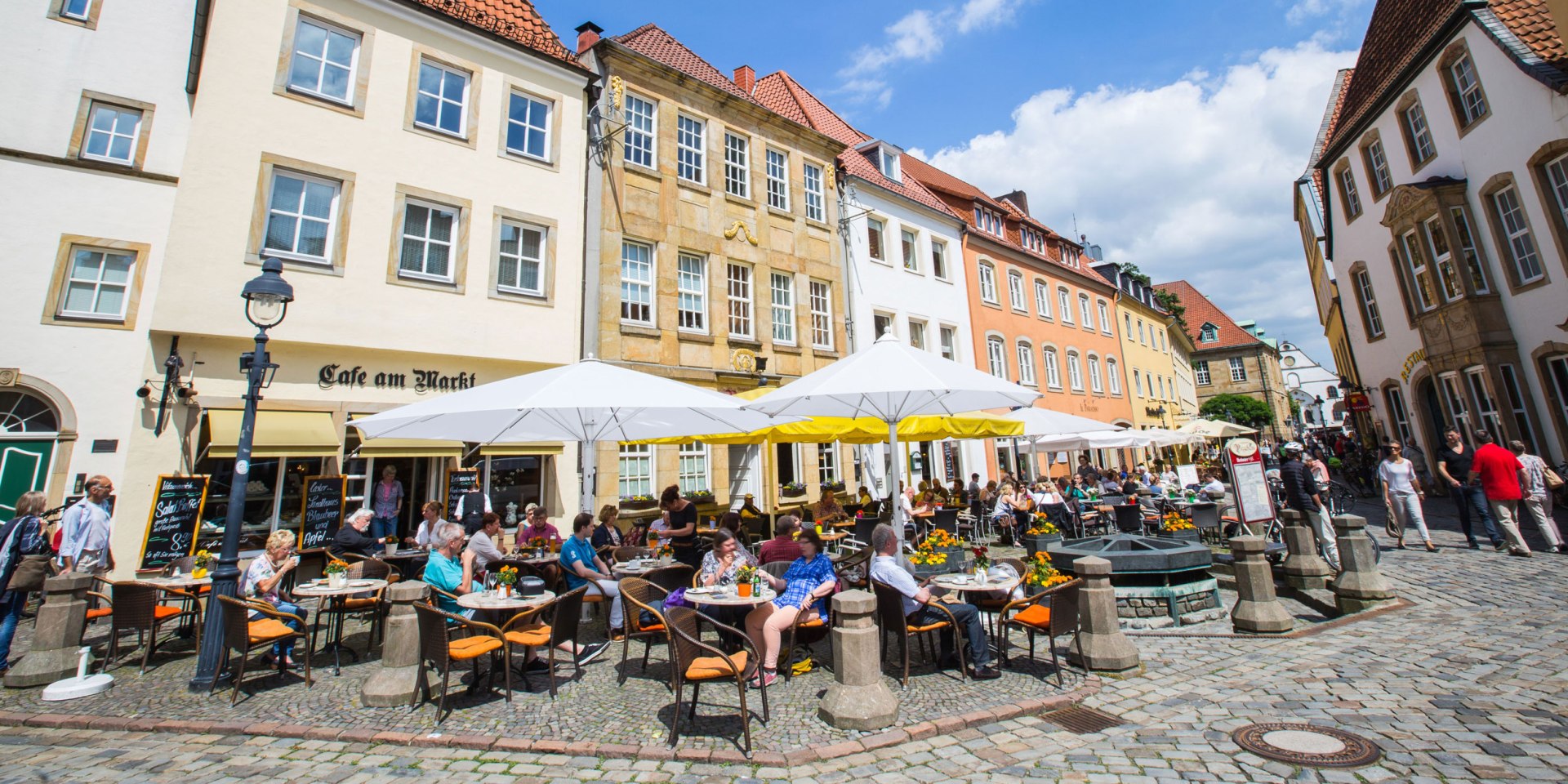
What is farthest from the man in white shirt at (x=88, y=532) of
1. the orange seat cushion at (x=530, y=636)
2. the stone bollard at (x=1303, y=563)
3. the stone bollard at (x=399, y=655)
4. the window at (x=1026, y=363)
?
the window at (x=1026, y=363)

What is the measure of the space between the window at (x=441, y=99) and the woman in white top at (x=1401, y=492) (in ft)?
58.3

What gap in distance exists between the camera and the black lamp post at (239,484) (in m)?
5.87

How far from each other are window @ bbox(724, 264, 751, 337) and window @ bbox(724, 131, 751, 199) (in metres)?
2.05

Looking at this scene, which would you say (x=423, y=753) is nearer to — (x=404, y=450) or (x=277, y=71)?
(x=404, y=450)

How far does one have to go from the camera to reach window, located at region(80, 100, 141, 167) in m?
10.2

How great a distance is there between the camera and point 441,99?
→ 12914mm

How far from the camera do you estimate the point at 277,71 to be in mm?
11102

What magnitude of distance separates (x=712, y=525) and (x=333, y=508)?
22.5 ft

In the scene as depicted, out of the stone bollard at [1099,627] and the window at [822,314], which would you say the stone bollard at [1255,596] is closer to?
the stone bollard at [1099,627]

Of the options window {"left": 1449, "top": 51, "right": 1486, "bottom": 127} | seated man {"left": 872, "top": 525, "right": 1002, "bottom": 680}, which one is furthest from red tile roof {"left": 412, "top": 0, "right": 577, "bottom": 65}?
window {"left": 1449, "top": 51, "right": 1486, "bottom": 127}

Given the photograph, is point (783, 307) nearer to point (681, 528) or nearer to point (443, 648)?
point (681, 528)

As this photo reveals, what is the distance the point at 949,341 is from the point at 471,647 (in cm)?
2015

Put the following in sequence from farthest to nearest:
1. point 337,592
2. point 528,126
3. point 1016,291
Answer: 1. point 1016,291
2. point 528,126
3. point 337,592

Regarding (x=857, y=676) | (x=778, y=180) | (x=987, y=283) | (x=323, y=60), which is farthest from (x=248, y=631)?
(x=987, y=283)
